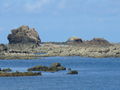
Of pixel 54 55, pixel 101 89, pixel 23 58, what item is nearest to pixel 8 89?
pixel 101 89

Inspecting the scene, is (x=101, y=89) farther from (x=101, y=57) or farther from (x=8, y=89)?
(x=101, y=57)

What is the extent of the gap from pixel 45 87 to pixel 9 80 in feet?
33.0

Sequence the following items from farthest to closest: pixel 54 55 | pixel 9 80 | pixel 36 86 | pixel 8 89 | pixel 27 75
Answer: pixel 54 55 → pixel 27 75 → pixel 9 80 → pixel 36 86 → pixel 8 89

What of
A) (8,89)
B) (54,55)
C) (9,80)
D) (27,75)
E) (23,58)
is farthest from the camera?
(54,55)

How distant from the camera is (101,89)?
64.7 m

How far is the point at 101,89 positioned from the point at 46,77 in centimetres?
1708

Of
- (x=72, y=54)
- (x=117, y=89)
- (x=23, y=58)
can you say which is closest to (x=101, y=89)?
(x=117, y=89)

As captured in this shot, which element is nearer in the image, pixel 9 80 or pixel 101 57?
pixel 9 80

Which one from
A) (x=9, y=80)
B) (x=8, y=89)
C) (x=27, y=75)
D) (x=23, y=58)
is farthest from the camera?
(x=23, y=58)

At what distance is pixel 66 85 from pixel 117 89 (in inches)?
325

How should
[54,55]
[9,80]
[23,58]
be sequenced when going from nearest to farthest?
[9,80]
[23,58]
[54,55]

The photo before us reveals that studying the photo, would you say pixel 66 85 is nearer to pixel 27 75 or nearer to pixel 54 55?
pixel 27 75

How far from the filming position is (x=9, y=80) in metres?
75.5

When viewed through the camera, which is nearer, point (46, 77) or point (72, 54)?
point (46, 77)
